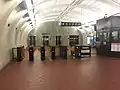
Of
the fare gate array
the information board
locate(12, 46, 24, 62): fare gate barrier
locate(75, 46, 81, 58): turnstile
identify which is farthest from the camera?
locate(75, 46, 81, 58): turnstile

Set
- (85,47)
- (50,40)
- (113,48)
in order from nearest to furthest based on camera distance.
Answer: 1. (113,48)
2. (85,47)
3. (50,40)

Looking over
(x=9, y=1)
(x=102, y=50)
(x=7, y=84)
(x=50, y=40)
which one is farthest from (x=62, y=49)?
(x=50, y=40)

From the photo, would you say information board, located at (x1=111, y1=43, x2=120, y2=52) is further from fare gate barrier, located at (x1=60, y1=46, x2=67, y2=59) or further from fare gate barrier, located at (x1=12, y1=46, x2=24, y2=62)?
fare gate barrier, located at (x1=12, y1=46, x2=24, y2=62)

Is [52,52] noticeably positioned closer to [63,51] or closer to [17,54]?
[63,51]

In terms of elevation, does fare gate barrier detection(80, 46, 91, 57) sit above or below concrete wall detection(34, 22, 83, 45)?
below

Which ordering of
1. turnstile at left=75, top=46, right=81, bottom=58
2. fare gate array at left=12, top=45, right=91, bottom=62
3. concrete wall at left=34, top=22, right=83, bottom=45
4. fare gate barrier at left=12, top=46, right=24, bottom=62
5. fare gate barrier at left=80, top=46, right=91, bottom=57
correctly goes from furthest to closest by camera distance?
concrete wall at left=34, top=22, right=83, bottom=45 < fare gate barrier at left=80, top=46, right=91, bottom=57 < turnstile at left=75, top=46, right=81, bottom=58 < fare gate array at left=12, top=45, right=91, bottom=62 < fare gate barrier at left=12, top=46, right=24, bottom=62

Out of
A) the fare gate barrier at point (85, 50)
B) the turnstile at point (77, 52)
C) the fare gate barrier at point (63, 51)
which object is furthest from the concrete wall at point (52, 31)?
the turnstile at point (77, 52)

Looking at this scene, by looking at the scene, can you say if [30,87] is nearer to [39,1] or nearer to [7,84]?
[7,84]

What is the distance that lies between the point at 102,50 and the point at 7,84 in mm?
11354

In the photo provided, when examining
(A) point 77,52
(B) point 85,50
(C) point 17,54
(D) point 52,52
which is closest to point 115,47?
(B) point 85,50

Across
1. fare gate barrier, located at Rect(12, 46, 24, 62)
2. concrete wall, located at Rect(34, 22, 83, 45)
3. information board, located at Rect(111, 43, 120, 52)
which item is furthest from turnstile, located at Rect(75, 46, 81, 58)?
concrete wall, located at Rect(34, 22, 83, 45)

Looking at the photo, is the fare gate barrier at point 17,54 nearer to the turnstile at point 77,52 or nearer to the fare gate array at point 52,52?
the fare gate array at point 52,52

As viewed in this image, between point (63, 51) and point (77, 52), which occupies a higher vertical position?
point (63, 51)

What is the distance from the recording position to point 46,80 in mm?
7203
